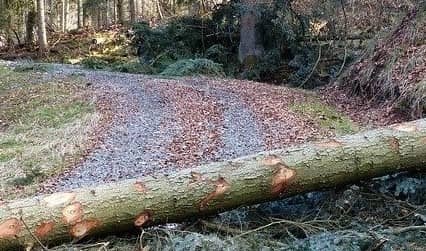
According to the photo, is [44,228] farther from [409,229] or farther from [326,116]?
[326,116]

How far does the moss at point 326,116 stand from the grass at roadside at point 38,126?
4365 mm

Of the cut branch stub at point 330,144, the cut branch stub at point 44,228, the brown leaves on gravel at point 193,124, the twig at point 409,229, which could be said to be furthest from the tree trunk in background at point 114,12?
the twig at point 409,229

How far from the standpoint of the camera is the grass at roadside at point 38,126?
765cm

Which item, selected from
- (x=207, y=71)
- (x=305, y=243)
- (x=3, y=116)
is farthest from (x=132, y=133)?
(x=207, y=71)

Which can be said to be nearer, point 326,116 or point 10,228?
point 10,228

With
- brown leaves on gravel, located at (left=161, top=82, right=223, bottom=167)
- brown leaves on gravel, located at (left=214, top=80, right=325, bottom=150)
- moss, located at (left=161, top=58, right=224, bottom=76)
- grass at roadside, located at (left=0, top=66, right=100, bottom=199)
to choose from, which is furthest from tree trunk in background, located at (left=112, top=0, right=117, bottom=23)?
brown leaves on gravel, located at (left=161, top=82, right=223, bottom=167)

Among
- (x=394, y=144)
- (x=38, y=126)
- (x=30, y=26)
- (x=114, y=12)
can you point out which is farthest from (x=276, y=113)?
(x=114, y=12)

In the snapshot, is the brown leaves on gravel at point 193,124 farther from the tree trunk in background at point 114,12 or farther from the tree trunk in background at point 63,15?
the tree trunk in background at point 114,12

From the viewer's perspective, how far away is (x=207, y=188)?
411 cm

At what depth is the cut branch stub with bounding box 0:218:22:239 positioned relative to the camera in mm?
3785

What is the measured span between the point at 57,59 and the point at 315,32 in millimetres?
12698

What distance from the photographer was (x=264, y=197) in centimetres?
421

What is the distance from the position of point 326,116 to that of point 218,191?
7619 millimetres

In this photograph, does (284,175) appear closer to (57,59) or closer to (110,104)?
(110,104)
